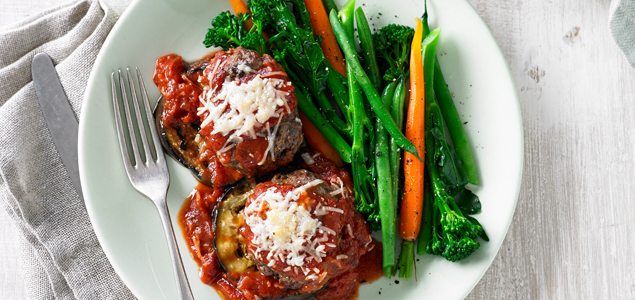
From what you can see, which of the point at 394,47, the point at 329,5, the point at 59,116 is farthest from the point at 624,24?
the point at 59,116

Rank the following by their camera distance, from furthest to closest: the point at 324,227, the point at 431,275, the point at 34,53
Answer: the point at 34,53 < the point at 431,275 < the point at 324,227

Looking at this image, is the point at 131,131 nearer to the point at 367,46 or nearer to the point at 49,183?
the point at 49,183

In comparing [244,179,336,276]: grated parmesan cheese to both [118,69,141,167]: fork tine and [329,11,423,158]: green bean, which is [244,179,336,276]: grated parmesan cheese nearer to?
[329,11,423,158]: green bean

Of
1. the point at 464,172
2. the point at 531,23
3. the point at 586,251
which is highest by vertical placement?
the point at 531,23

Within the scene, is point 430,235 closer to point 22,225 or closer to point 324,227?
point 324,227

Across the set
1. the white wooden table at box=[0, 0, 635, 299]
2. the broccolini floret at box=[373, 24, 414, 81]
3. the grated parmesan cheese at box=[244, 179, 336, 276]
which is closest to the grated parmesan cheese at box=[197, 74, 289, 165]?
the grated parmesan cheese at box=[244, 179, 336, 276]

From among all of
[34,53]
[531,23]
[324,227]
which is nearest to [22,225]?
[34,53]
